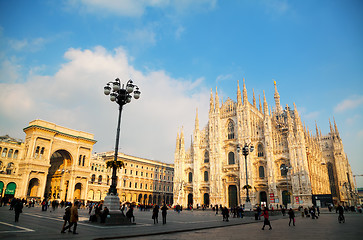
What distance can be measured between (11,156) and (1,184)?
42.7 feet

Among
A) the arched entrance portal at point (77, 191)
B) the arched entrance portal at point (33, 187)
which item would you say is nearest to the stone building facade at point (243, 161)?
the arched entrance portal at point (77, 191)

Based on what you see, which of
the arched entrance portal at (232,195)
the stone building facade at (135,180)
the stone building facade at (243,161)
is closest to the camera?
the stone building facade at (243,161)

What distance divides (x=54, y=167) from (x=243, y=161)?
39.6 m

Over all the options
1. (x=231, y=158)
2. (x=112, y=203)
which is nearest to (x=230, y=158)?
(x=231, y=158)

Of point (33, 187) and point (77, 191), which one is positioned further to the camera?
point (77, 191)

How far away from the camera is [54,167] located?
51656 mm

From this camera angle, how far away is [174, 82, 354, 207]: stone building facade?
4088cm

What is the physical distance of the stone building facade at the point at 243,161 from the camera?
4088cm

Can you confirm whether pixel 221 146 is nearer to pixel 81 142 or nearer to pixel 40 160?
pixel 81 142

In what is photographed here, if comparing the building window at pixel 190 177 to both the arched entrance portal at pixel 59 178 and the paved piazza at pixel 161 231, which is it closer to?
the arched entrance portal at pixel 59 178

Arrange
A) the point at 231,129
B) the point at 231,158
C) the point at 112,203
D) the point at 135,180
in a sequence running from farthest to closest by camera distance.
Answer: the point at 135,180
the point at 231,129
the point at 231,158
the point at 112,203

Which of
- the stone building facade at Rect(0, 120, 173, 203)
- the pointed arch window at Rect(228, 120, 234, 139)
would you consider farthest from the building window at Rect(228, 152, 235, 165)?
the stone building facade at Rect(0, 120, 173, 203)

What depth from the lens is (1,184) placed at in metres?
41.0

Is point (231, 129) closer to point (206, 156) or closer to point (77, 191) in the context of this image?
point (206, 156)
